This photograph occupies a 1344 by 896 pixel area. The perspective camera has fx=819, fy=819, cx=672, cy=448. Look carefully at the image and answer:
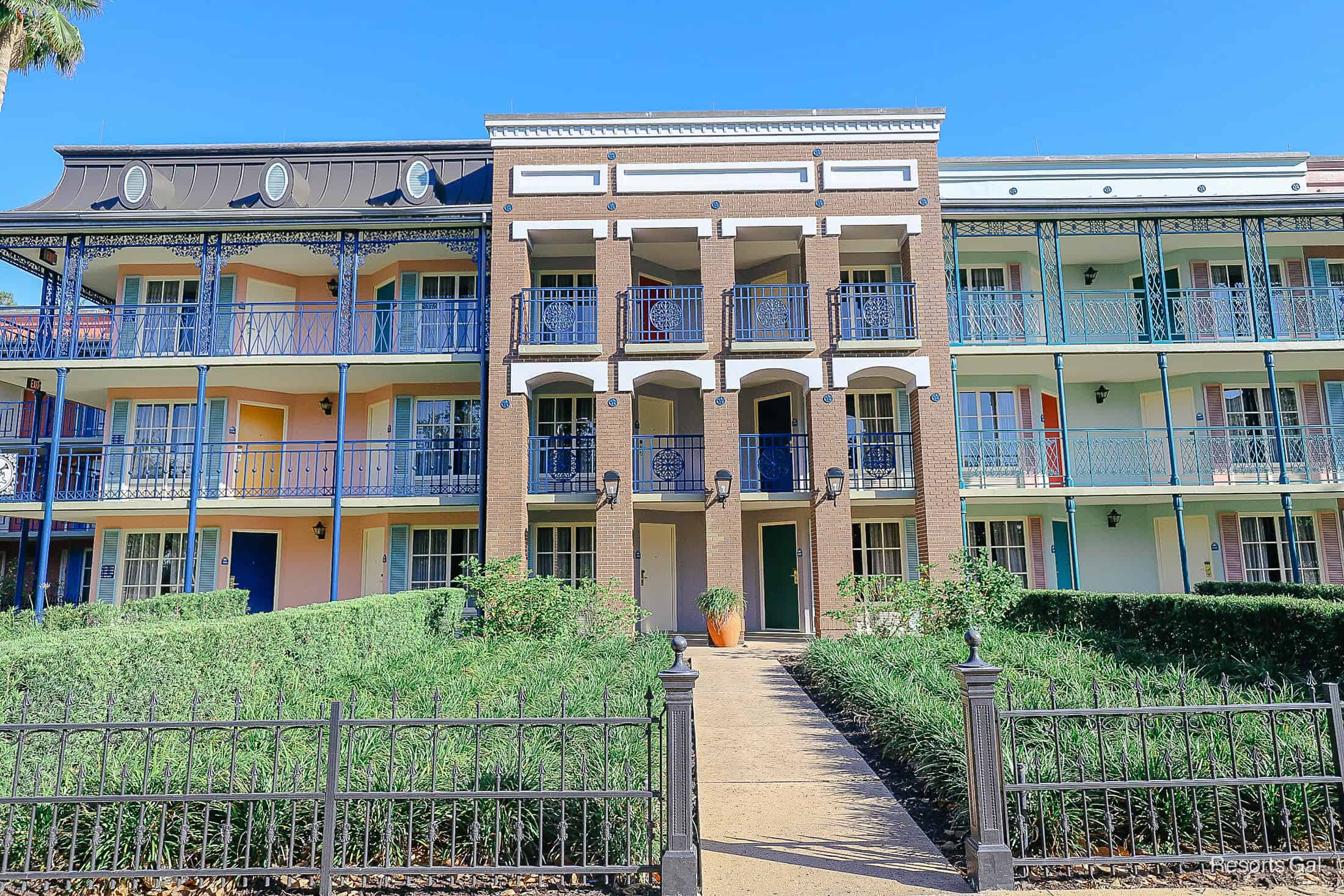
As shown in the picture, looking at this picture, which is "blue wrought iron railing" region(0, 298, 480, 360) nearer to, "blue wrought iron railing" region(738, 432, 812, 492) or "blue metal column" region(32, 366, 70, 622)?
"blue metal column" region(32, 366, 70, 622)

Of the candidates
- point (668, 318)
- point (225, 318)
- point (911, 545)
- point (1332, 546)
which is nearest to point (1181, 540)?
point (1332, 546)

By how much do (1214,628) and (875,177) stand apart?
10.4 metres

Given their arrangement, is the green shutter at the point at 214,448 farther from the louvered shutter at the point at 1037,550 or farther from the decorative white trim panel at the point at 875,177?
the louvered shutter at the point at 1037,550

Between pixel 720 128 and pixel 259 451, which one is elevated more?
pixel 720 128

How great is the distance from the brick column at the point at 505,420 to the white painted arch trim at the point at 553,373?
134 millimetres

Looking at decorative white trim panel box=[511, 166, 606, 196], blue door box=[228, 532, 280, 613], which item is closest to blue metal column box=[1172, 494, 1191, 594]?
decorative white trim panel box=[511, 166, 606, 196]

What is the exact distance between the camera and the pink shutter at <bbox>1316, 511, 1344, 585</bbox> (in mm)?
17547

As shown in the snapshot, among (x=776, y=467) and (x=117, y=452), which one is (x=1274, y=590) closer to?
(x=776, y=467)

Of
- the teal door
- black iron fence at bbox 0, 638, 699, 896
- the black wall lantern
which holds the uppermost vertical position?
the black wall lantern

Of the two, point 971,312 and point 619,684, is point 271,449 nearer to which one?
point 619,684

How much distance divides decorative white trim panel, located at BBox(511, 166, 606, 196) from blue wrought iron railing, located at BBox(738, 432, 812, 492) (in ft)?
19.6

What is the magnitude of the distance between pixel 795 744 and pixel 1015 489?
406 inches

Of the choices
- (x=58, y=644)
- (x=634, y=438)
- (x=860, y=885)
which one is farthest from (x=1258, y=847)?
(x=634, y=438)

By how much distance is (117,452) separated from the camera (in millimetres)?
17734
